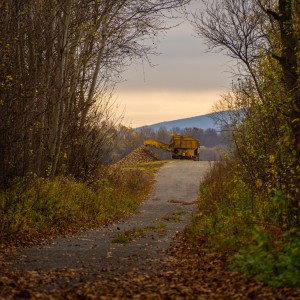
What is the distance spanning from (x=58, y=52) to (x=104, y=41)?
363cm

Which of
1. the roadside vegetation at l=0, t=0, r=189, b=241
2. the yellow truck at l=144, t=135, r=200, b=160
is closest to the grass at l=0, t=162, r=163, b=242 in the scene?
the roadside vegetation at l=0, t=0, r=189, b=241

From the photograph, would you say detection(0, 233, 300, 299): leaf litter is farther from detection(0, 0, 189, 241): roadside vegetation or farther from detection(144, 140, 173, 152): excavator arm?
detection(144, 140, 173, 152): excavator arm

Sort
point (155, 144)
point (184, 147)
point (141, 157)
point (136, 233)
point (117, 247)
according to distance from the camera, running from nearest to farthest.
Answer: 1. point (117, 247)
2. point (136, 233)
3. point (141, 157)
4. point (184, 147)
5. point (155, 144)

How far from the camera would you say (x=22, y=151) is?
1473 centimetres

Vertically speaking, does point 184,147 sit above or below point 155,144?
below

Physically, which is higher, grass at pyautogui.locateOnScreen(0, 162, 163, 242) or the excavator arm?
the excavator arm

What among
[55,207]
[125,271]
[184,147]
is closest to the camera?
[125,271]

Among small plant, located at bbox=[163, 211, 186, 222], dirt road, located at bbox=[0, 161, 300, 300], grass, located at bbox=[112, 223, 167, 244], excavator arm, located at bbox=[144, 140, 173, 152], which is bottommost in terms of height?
small plant, located at bbox=[163, 211, 186, 222]

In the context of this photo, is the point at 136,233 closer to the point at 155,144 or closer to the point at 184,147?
the point at 184,147

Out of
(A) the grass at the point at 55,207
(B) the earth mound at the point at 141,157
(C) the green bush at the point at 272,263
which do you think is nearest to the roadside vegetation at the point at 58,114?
(A) the grass at the point at 55,207

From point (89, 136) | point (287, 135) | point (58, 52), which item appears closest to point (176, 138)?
point (89, 136)

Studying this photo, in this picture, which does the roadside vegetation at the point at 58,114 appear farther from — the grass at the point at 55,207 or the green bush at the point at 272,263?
the green bush at the point at 272,263

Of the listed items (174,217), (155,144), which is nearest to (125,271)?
(174,217)

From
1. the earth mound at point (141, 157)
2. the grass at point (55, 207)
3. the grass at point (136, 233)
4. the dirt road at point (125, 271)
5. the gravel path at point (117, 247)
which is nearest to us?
the dirt road at point (125, 271)
